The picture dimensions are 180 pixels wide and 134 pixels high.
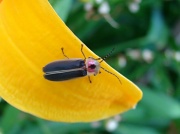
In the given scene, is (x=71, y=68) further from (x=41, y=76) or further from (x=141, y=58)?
(x=141, y=58)

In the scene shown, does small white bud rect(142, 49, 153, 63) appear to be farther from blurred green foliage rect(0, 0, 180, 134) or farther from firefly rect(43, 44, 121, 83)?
firefly rect(43, 44, 121, 83)

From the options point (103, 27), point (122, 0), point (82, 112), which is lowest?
point (103, 27)

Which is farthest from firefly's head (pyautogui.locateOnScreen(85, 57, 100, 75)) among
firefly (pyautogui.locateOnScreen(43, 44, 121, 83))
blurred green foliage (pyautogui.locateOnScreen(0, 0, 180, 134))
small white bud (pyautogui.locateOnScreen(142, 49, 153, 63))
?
small white bud (pyautogui.locateOnScreen(142, 49, 153, 63))

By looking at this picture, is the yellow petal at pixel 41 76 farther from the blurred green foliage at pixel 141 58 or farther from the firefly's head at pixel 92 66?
the blurred green foliage at pixel 141 58

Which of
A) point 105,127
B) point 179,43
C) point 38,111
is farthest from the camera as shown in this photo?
point 179,43

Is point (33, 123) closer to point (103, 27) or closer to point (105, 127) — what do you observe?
point (105, 127)

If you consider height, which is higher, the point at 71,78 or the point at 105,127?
the point at 71,78

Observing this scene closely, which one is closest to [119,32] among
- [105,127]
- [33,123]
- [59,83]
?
[105,127]
